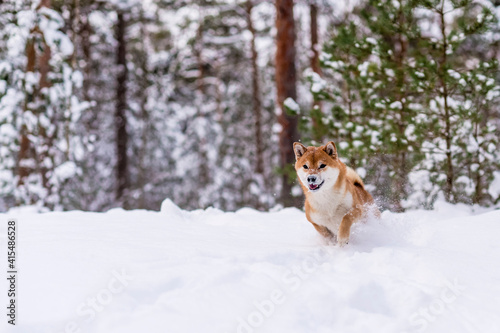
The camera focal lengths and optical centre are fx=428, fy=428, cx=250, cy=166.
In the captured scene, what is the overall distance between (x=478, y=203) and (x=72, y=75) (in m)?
7.30

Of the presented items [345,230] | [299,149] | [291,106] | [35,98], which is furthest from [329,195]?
[35,98]

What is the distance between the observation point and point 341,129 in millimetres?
7047

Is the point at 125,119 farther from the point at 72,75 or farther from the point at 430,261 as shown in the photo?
the point at 430,261

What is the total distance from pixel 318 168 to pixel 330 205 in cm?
36

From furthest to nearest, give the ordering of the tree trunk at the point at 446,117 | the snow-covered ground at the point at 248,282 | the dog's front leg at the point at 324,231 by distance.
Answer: the tree trunk at the point at 446,117, the dog's front leg at the point at 324,231, the snow-covered ground at the point at 248,282

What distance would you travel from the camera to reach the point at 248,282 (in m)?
2.90

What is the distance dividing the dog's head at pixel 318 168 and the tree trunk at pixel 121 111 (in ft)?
34.8

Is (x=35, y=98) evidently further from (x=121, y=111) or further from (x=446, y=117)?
(x=446, y=117)

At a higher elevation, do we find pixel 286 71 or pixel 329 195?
pixel 286 71

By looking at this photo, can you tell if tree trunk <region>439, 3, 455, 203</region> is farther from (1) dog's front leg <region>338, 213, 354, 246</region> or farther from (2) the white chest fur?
(1) dog's front leg <region>338, 213, 354, 246</region>

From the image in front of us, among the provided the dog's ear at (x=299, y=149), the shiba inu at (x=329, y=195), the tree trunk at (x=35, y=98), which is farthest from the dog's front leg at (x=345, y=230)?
the tree trunk at (x=35, y=98)

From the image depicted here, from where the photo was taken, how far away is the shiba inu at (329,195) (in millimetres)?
3842

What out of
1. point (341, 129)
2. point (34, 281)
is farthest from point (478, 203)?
point (34, 281)

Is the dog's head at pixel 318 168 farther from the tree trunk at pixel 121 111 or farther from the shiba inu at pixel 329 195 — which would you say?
the tree trunk at pixel 121 111
